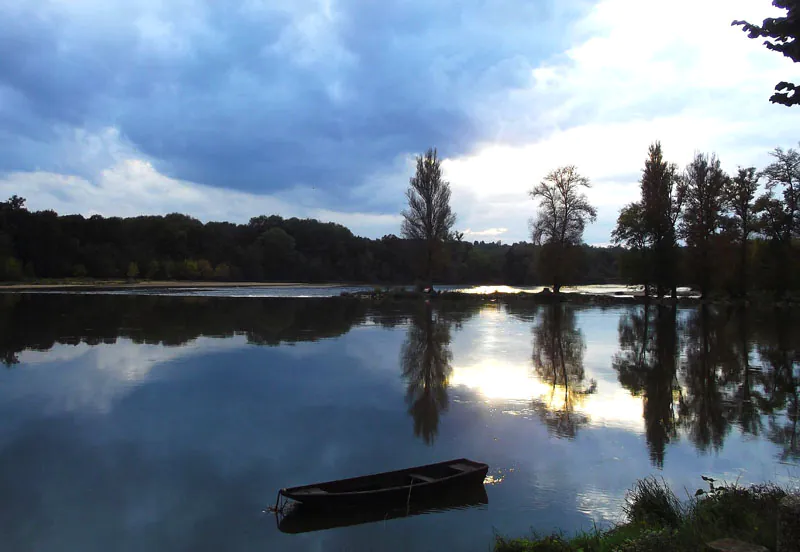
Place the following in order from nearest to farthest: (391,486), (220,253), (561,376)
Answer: (391,486) < (561,376) < (220,253)

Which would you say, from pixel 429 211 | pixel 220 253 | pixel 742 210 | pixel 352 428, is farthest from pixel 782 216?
pixel 220 253

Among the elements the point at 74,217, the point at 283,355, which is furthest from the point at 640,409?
the point at 74,217

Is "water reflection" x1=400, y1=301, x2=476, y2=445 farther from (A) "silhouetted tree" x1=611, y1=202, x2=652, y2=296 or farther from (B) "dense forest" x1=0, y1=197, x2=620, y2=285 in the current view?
(B) "dense forest" x1=0, y1=197, x2=620, y2=285

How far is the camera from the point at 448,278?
363 ft

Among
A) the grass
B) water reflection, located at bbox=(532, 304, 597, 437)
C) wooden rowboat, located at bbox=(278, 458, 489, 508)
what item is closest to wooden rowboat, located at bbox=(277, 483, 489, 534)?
wooden rowboat, located at bbox=(278, 458, 489, 508)

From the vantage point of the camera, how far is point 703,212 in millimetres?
47156

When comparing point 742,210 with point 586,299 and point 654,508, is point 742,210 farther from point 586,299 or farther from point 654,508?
point 654,508

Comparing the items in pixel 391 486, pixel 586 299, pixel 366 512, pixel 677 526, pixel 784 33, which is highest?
pixel 784 33

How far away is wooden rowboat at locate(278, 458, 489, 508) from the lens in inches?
266

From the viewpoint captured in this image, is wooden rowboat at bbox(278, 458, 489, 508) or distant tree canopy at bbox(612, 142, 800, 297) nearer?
wooden rowboat at bbox(278, 458, 489, 508)

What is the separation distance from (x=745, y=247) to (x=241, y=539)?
49.7 m

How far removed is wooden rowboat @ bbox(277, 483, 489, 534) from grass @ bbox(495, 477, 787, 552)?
128 centimetres

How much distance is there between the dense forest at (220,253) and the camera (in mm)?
83562

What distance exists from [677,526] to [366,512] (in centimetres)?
326
